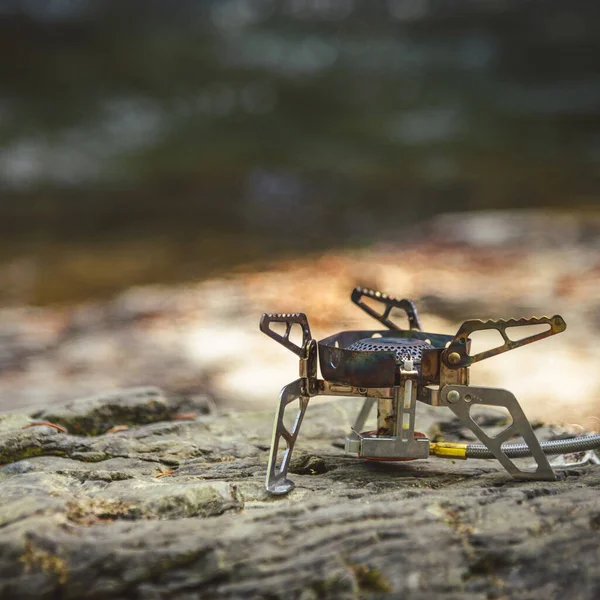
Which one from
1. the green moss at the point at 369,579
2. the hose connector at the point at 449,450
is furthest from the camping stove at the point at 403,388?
the green moss at the point at 369,579

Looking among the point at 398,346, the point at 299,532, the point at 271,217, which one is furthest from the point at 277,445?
the point at 271,217

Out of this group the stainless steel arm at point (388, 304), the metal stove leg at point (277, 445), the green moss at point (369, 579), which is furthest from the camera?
the stainless steel arm at point (388, 304)

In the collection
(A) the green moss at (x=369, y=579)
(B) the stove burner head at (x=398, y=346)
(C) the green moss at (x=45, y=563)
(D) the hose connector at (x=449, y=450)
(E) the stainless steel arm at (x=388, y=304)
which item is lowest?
(A) the green moss at (x=369, y=579)

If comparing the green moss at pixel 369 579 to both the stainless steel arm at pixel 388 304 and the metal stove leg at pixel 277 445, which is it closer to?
the metal stove leg at pixel 277 445

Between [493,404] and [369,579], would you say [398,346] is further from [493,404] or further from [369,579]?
[369,579]

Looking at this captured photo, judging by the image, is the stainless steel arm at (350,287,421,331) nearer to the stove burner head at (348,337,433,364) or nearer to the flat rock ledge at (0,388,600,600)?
the stove burner head at (348,337,433,364)

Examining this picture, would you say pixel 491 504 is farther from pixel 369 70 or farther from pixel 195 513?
pixel 369 70

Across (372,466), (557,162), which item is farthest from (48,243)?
(372,466)

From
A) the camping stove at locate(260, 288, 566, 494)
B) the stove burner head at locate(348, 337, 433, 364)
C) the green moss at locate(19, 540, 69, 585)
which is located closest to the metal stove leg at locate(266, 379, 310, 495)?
the camping stove at locate(260, 288, 566, 494)
